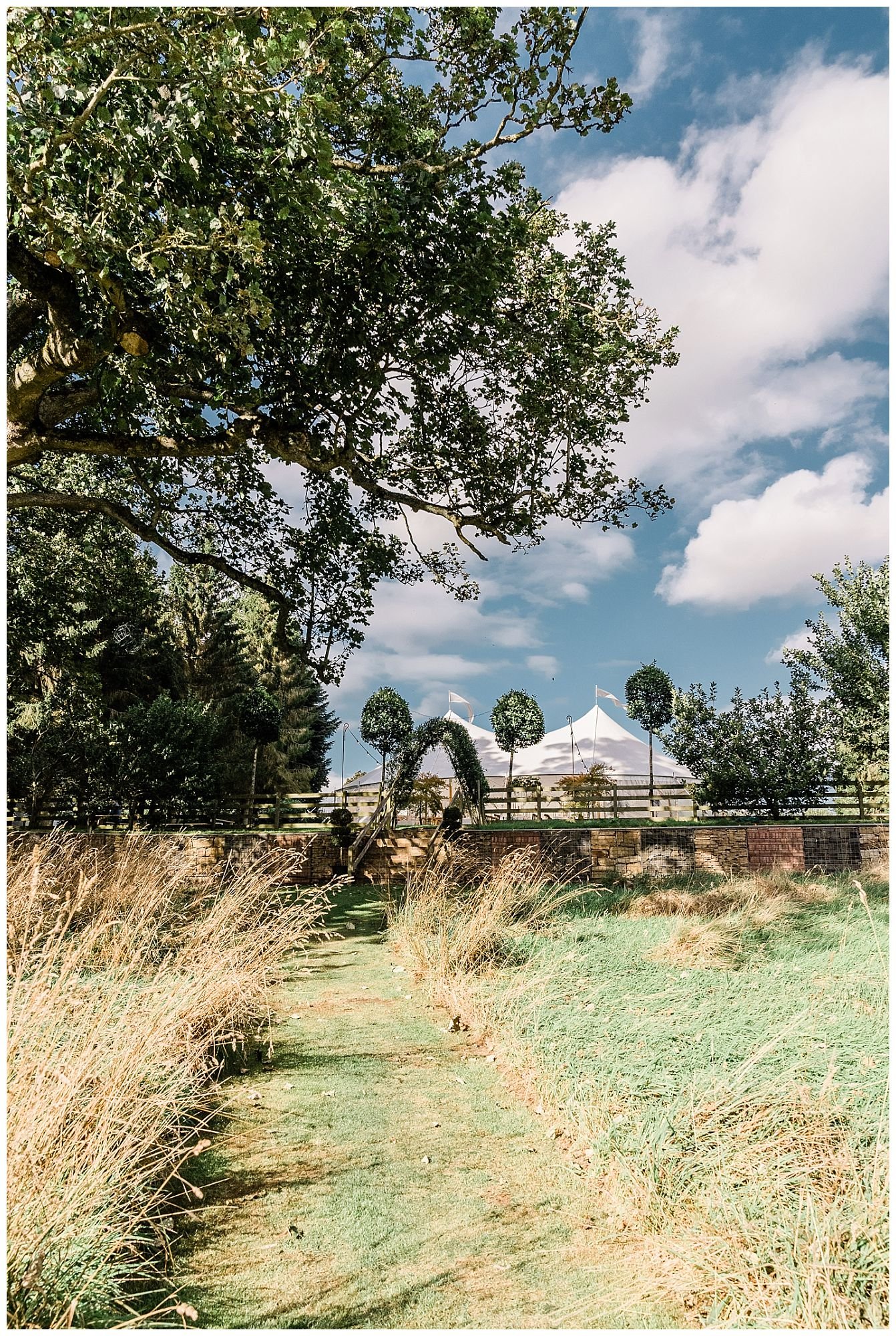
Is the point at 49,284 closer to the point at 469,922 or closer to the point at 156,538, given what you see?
the point at 156,538

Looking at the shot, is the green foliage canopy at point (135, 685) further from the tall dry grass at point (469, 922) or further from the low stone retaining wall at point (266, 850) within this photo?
the tall dry grass at point (469, 922)

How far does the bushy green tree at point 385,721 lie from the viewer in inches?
997

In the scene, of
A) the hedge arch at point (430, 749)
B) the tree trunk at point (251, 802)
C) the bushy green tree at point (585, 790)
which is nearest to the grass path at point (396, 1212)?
the hedge arch at point (430, 749)

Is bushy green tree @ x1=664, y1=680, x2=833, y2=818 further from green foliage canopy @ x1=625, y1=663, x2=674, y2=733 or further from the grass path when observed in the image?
the grass path

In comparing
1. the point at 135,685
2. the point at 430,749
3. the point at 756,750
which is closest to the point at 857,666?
the point at 756,750

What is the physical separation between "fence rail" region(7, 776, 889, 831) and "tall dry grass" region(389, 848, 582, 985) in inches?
261

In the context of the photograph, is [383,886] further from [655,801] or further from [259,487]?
[655,801]

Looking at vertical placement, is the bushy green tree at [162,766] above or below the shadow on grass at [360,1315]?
above

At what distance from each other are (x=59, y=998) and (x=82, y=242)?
14.6 feet

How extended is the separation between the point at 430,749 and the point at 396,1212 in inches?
330

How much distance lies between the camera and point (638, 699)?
23.1m

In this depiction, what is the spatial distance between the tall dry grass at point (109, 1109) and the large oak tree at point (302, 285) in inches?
159

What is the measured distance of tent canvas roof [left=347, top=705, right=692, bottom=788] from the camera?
2355 centimetres

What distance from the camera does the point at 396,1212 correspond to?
2881mm
